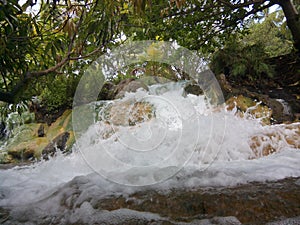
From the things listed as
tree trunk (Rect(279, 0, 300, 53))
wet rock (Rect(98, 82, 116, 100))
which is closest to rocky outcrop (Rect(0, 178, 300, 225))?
wet rock (Rect(98, 82, 116, 100))

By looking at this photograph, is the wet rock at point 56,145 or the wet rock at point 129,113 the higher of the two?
the wet rock at point 129,113

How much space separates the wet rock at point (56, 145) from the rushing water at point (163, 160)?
1.61 metres

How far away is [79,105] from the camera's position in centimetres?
297

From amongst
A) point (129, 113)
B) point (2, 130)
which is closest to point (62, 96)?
point (2, 130)

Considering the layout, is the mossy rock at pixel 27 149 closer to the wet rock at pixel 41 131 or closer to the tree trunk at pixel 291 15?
the wet rock at pixel 41 131

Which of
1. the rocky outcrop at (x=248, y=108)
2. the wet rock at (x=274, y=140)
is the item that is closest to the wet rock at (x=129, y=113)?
the wet rock at (x=274, y=140)

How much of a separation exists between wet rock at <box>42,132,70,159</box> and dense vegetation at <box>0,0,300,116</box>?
3.67 feet

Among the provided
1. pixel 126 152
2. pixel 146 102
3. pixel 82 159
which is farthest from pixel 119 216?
pixel 146 102

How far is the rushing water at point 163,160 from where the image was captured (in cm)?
182

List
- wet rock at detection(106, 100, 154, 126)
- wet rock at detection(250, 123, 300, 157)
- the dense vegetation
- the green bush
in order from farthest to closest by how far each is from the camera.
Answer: the green bush → wet rock at detection(106, 100, 154, 126) → wet rock at detection(250, 123, 300, 157) → the dense vegetation

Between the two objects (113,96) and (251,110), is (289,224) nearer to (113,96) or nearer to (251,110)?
(251,110)

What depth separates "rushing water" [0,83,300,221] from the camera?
5.97 ft

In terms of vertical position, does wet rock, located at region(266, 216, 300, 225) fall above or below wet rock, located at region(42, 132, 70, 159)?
below

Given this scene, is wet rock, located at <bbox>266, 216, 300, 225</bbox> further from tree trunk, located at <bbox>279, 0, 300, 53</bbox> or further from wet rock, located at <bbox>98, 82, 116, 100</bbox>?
tree trunk, located at <bbox>279, 0, 300, 53</bbox>
